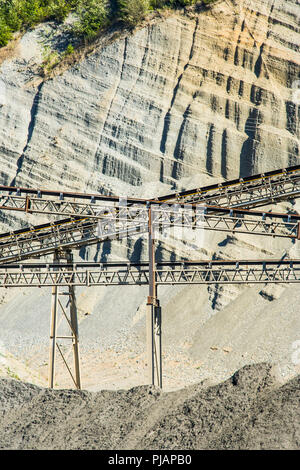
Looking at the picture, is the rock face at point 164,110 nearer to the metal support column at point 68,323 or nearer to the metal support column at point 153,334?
the metal support column at point 68,323

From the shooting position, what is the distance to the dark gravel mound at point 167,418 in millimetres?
14461

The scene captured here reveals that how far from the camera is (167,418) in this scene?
1596 cm

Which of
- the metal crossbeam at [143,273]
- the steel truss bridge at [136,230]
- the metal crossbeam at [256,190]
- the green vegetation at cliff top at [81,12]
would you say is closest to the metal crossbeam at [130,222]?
the steel truss bridge at [136,230]

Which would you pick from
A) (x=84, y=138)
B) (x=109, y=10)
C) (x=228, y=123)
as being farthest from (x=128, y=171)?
(x=109, y=10)

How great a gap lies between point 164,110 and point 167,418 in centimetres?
2601

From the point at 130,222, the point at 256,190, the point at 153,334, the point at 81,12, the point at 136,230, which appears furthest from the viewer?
the point at 81,12

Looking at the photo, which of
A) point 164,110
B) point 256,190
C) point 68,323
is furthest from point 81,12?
point 68,323

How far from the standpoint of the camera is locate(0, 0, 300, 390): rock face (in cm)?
3762

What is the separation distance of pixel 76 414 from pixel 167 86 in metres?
26.3

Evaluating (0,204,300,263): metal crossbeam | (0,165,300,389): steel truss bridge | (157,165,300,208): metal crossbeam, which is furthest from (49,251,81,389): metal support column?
(157,165,300,208): metal crossbeam

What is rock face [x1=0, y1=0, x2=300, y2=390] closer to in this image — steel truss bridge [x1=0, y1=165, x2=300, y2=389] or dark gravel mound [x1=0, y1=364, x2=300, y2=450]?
steel truss bridge [x1=0, y1=165, x2=300, y2=389]

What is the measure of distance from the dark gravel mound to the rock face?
18781 millimetres

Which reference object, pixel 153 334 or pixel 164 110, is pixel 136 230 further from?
pixel 164 110
